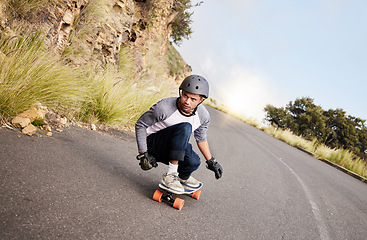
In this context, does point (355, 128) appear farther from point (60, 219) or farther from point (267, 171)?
point (60, 219)

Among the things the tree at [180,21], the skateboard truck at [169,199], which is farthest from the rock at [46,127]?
the tree at [180,21]

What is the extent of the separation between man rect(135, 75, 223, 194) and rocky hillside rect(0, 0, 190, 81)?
299 centimetres

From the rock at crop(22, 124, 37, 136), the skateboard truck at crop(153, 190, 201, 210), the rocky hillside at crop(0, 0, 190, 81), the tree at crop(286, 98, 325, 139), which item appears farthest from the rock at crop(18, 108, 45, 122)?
the tree at crop(286, 98, 325, 139)

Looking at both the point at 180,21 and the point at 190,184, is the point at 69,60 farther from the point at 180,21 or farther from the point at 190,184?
the point at 180,21

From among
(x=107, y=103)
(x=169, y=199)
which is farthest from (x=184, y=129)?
(x=107, y=103)

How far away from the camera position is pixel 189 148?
9.86ft

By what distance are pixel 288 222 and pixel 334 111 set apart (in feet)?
125

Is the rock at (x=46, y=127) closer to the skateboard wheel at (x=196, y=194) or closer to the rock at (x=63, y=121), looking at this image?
the rock at (x=63, y=121)

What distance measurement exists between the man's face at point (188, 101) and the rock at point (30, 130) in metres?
2.12

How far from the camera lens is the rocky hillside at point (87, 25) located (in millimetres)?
4275

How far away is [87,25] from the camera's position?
6.45m

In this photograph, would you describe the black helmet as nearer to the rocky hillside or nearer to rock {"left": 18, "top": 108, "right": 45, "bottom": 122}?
rock {"left": 18, "top": 108, "right": 45, "bottom": 122}

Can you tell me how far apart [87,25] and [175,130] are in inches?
209

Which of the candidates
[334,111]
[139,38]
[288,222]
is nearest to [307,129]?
[334,111]
